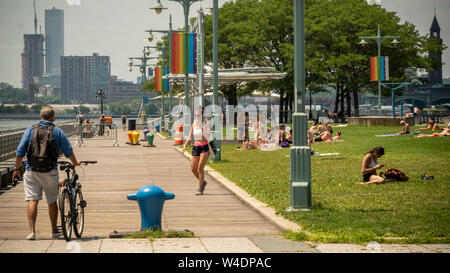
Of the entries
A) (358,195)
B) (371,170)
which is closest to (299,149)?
(358,195)

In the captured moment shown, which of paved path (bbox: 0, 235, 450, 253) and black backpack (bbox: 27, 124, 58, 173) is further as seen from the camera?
black backpack (bbox: 27, 124, 58, 173)

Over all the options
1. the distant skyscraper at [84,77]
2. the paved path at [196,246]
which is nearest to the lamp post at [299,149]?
the paved path at [196,246]

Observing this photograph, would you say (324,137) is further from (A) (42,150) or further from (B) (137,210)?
(A) (42,150)

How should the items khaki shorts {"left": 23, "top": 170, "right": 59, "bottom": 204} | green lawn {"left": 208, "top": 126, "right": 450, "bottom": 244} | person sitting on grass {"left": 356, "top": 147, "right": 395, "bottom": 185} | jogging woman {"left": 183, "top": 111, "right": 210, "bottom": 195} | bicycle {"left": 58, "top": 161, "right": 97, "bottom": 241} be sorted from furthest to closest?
person sitting on grass {"left": 356, "top": 147, "right": 395, "bottom": 185}, jogging woman {"left": 183, "top": 111, "right": 210, "bottom": 195}, green lawn {"left": 208, "top": 126, "right": 450, "bottom": 244}, khaki shorts {"left": 23, "top": 170, "right": 59, "bottom": 204}, bicycle {"left": 58, "top": 161, "right": 97, "bottom": 241}

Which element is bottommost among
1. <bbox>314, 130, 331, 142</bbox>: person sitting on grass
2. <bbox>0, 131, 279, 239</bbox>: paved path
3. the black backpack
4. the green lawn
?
<bbox>0, 131, 279, 239</bbox>: paved path

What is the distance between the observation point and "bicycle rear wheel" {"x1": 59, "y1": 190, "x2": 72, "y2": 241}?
9.24 meters

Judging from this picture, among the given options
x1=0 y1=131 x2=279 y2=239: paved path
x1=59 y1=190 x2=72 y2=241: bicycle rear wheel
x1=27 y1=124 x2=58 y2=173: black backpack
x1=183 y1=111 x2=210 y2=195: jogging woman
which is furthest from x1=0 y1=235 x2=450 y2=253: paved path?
x1=183 y1=111 x2=210 y2=195: jogging woman

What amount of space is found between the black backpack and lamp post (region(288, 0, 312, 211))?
410 centimetres

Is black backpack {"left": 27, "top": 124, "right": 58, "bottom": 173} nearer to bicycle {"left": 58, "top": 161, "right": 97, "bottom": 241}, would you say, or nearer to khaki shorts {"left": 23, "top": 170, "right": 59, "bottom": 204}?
khaki shorts {"left": 23, "top": 170, "right": 59, "bottom": 204}

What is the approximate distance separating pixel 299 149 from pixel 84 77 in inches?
7004

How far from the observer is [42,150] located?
9.45m

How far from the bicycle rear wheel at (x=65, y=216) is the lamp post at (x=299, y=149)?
3.82 meters

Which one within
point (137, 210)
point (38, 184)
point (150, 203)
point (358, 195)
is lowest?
point (137, 210)
